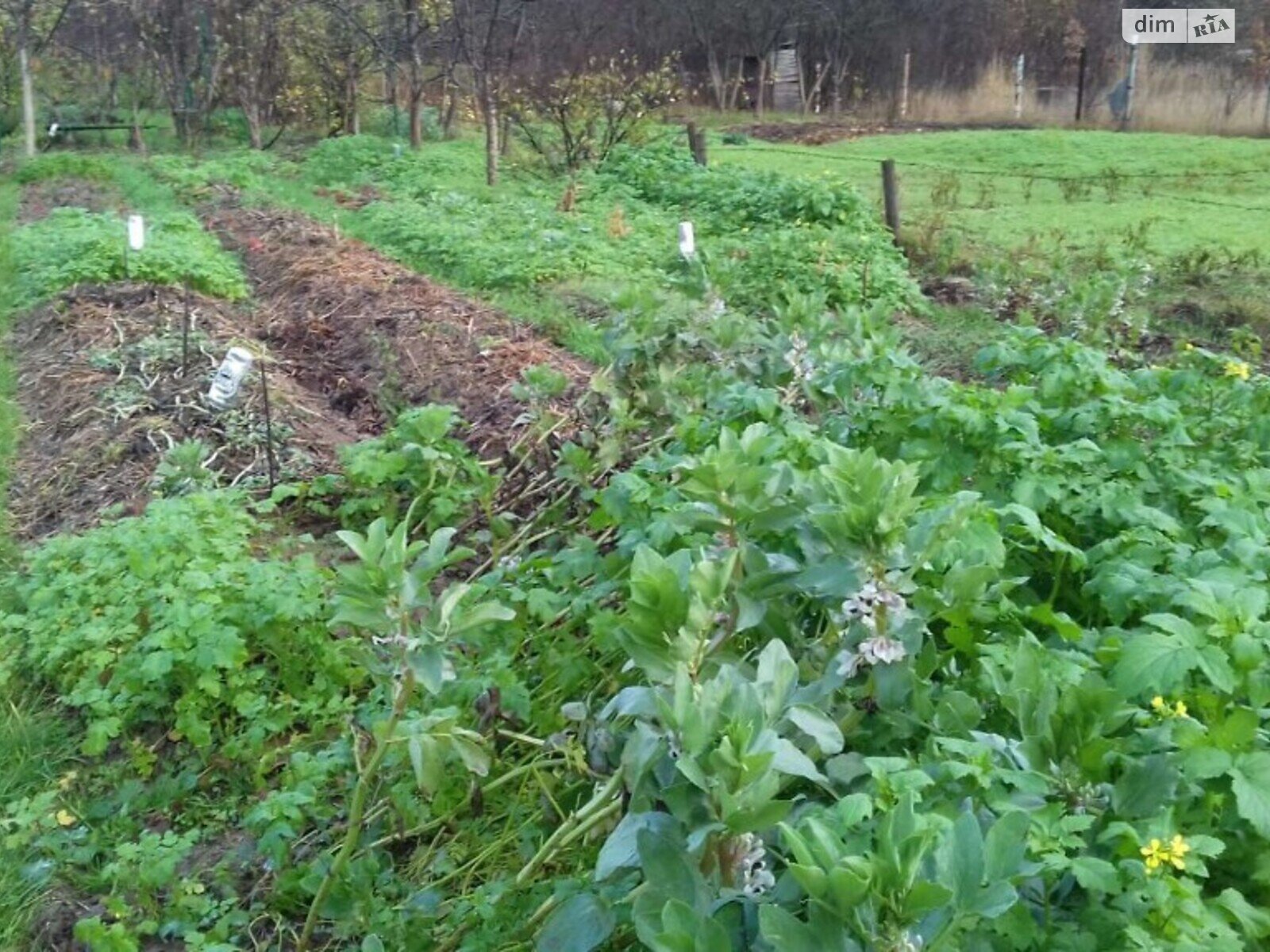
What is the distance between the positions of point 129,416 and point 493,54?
13.1m

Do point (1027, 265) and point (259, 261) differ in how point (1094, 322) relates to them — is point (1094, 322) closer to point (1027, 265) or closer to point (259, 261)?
point (1027, 265)

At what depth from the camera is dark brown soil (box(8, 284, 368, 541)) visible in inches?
212

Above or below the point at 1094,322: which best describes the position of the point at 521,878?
below

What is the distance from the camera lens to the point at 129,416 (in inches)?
237

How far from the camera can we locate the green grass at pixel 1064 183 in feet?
38.9

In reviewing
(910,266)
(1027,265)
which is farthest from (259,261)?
(1027,265)

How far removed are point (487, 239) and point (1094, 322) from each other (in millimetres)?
5526

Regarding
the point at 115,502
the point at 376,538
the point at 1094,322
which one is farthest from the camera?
the point at 1094,322

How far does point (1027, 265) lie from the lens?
407 inches

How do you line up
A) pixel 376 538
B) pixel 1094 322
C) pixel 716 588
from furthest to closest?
pixel 1094 322, pixel 376 538, pixel 716 588

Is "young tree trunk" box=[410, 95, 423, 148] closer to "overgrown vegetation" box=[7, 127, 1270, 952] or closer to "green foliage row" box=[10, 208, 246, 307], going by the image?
"green foliage row" box=[10, 208, 246, 307]

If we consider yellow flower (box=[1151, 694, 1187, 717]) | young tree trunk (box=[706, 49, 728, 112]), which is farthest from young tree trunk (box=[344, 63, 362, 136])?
yellow flower (box=[1151, 694, 1187, 717])


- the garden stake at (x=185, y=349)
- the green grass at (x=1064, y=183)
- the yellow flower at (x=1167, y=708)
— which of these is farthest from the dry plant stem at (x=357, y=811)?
the green grass at (x=1064, y=183)

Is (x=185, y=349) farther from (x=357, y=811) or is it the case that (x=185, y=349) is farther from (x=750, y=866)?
(x=750, y=866)
